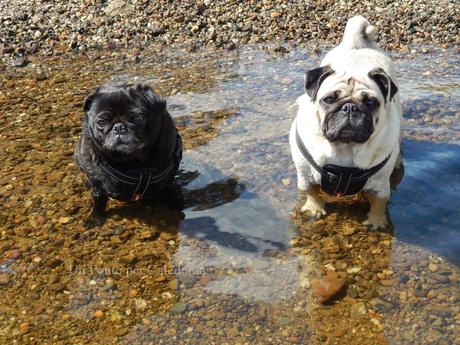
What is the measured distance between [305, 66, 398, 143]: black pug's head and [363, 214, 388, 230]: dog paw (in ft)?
2.76

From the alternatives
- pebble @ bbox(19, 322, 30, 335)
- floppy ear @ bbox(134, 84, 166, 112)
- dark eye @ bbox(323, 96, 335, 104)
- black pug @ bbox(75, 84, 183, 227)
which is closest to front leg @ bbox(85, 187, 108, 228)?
black pug @ bbox(75, 84, 183, 227)

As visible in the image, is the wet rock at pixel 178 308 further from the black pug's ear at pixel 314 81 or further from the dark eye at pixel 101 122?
the black pug's ear at pixel 314 81

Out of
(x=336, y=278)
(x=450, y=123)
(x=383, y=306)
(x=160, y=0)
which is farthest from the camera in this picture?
(x=160, y=0)

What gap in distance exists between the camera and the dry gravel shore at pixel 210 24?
9086mm

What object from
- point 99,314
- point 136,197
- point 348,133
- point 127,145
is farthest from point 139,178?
point 348,133

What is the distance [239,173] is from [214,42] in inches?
158

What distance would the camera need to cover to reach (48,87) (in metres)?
8.17

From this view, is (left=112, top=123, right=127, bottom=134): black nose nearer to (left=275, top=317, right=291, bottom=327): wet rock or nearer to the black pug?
the black pug

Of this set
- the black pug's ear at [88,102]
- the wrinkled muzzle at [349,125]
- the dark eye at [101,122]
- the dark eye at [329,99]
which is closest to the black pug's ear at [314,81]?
the dark eye at [329,99]

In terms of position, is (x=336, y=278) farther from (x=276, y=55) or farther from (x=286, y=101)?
(x=276, y=55)

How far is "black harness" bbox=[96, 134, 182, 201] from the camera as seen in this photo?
15.8 ft

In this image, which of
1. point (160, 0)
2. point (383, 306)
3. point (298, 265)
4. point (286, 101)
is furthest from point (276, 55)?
point (383, 306)

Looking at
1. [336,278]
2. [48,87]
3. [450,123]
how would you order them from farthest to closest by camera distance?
1. [48,87]
2. [450,123]
3. [336,278]

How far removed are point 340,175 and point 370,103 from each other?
0.60 meters
